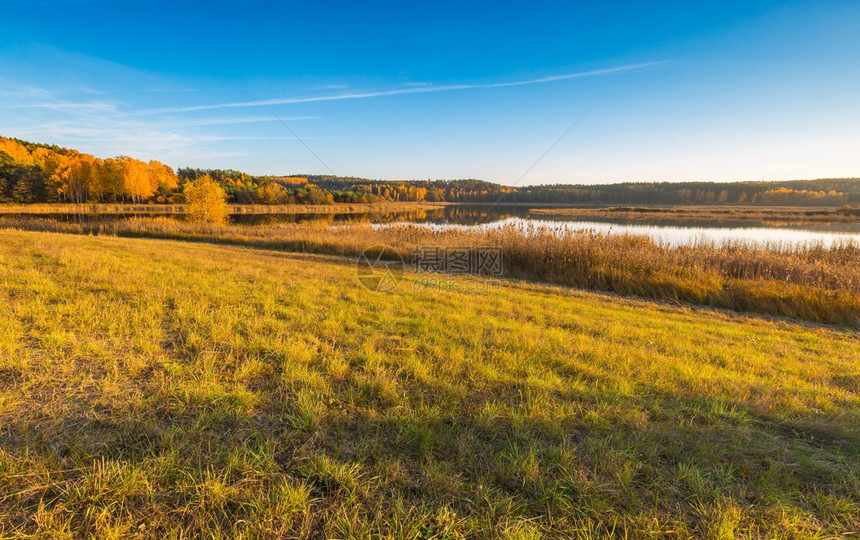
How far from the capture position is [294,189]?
10006 centimetres

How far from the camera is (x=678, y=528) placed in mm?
2035

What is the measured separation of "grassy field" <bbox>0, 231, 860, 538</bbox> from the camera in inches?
78.2

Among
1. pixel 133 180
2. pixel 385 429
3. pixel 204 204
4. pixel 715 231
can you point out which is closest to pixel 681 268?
pixel 385 429

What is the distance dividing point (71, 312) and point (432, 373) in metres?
4.79

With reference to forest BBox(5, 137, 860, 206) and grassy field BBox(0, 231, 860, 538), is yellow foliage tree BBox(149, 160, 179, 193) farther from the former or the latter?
grassy field BBox(0, 231, 860, 538)

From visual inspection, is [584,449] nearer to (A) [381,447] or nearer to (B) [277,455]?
(A) [381,447]

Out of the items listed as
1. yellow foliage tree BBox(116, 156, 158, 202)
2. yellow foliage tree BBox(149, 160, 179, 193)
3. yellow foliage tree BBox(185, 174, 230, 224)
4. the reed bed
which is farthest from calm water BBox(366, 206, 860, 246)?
yellow foliage tree BBox(149, 160, 179, 193)

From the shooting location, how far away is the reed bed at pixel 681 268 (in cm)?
1041

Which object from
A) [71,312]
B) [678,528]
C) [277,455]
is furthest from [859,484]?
[71,312]

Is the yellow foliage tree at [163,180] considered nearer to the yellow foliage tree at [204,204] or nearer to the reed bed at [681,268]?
the yellow foliage tree at [204,204]

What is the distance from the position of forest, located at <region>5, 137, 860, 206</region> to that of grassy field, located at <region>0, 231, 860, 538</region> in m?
56.0

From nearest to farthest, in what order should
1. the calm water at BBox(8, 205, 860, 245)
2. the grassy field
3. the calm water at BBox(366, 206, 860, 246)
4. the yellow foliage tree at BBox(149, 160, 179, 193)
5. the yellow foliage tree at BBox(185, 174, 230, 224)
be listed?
1. the grassy field
2. the calm water at BBox(366, 206, 860, 246)
3. the calm water at BBox(8, 205, 860, 245)
4. the yellow foliage tree at BBox(185, 174, 230, 224)
5. the yellow foliage tree at BBox(149, 160, 179, 193)

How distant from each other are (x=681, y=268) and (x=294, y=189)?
10353cm

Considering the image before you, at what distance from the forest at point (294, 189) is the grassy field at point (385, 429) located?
5598 cm
